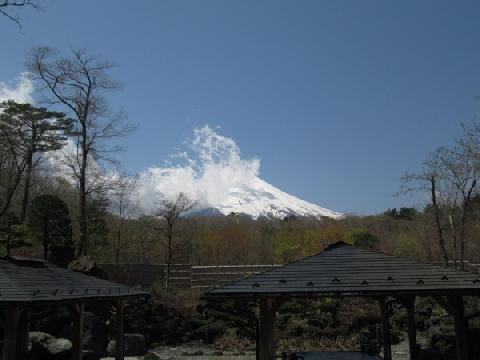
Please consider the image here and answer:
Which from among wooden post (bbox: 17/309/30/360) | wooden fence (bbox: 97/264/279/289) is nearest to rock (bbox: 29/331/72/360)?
wooden post (bbox: 17/309/30/360)

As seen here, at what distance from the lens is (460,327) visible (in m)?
8.46

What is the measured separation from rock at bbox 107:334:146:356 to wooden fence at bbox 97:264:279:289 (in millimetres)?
7389

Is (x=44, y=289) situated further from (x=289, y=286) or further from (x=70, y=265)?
(x=70, y=265)

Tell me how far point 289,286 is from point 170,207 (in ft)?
60.1

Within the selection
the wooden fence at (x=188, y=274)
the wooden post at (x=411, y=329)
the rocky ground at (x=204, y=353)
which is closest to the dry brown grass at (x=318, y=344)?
the rocky ground at (x=204, y=353)

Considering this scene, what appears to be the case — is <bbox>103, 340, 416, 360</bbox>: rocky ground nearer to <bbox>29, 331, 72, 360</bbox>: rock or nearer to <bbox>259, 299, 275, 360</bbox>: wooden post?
<bbox>29, 331, 72, 360</bbox>: rock

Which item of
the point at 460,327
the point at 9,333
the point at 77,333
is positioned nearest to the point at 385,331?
the point at 460,327

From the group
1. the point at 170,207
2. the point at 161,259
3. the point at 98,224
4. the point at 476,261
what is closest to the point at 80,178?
the point at 98,224

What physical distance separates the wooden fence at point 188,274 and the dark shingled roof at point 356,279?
15.7 meters

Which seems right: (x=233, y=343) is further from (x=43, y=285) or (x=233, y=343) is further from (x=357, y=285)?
(x=357, y=285)

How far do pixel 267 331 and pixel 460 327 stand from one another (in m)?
3.49

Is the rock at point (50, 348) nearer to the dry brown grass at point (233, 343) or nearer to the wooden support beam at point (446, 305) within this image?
the dry brown grass at point (233, 343)

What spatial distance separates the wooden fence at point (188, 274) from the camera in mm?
24906

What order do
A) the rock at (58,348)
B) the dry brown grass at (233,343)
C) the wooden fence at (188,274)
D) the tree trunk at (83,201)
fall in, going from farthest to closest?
the wooden fence at (188,274)
the tree trunk at (83,201)
the dry brown grass at (233,343)
the rock at (58,348)
